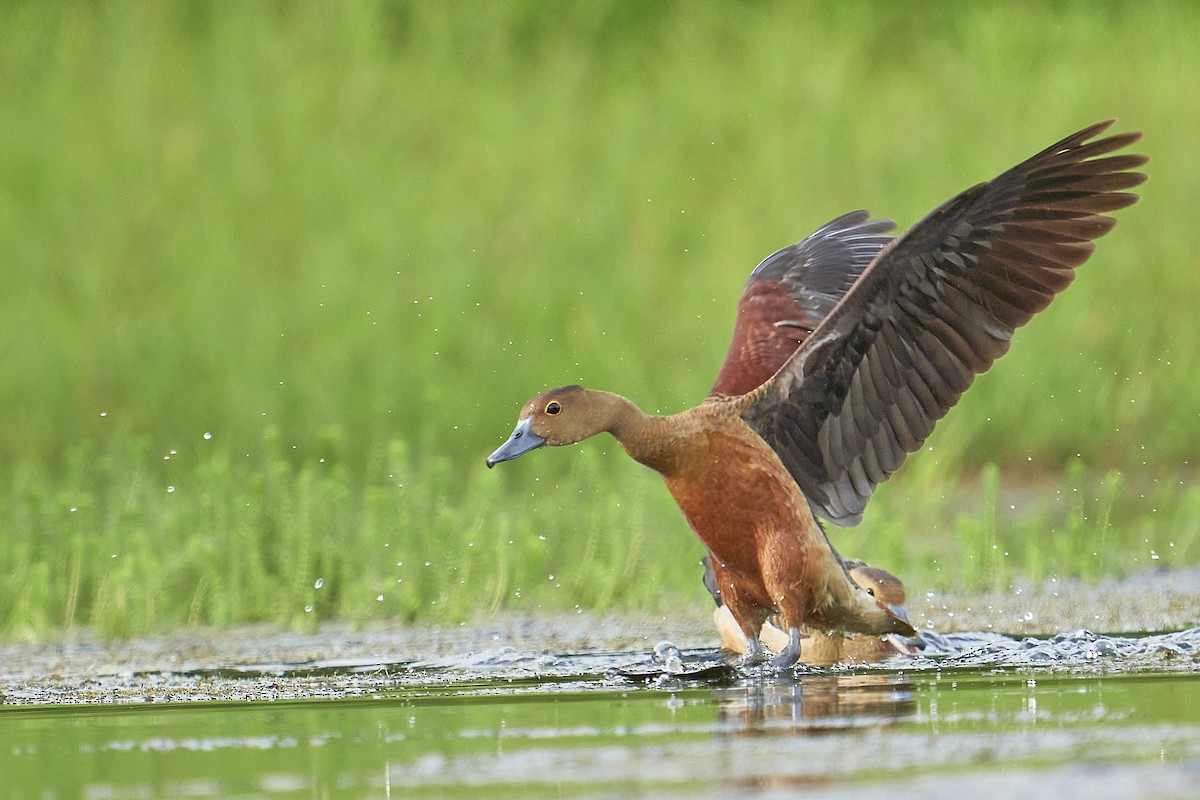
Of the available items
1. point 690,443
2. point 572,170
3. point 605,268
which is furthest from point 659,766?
point 572,170

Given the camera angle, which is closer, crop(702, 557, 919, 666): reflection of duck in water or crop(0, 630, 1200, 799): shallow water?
crop(0, 630, 1200, 799): shallow water

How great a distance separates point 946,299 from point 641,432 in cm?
105

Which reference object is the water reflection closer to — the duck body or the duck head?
the duck body

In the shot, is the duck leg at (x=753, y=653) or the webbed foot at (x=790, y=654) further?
the duck leg at (x=753, y=653)

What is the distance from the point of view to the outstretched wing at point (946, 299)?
642 centimetres

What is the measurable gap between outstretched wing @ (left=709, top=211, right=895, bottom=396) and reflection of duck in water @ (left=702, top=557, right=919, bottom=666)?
2.61ft

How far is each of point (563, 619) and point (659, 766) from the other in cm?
358

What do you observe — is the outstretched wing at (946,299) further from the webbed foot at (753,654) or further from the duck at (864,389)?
the webbed foot at (753,654)

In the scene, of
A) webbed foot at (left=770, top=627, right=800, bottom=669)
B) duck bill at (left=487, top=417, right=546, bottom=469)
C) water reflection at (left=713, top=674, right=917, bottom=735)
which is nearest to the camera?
water reflection at (left=713, top=674, right=917, bottom=735)

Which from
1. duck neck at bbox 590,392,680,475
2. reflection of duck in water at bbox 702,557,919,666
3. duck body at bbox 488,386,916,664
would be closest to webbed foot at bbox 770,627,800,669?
duck body at bbox 488,386,916,664

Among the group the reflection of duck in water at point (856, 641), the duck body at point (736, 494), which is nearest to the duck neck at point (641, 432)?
the duck body at point (736, 494)

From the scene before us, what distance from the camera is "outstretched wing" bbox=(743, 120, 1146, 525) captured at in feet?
21.1

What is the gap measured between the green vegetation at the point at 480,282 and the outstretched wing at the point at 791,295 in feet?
4.12

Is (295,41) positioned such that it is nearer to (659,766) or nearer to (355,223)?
(355,223)
